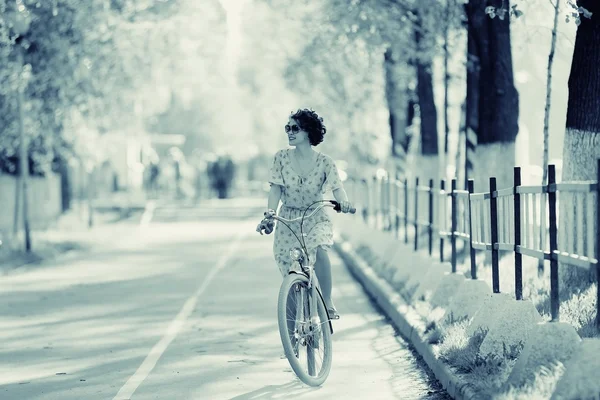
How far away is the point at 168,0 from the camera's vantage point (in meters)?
26.3

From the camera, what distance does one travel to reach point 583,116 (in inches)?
476

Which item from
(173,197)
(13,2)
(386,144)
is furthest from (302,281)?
(173,197)

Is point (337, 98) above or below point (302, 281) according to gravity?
above

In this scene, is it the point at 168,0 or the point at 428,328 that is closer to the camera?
the point at 428,328

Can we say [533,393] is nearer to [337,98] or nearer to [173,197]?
[337,98]

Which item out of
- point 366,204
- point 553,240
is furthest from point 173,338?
point 366,204

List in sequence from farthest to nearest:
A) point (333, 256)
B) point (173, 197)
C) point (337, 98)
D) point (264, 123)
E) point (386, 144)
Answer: point (264, 123) < point (173, 197) < point (386, 144) < point (337, 98) < point (333, 256)

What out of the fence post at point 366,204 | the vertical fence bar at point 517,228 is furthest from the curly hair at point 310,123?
the fence post at point 366,204

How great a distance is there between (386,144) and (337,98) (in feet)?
28.4

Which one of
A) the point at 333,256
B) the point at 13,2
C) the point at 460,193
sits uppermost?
the point at 13,2

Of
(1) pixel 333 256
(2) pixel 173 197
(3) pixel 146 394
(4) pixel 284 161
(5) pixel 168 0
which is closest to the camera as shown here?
(3) pixel 146 394

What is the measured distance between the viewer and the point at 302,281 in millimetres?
8562

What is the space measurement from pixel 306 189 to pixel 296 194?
0.26 feet

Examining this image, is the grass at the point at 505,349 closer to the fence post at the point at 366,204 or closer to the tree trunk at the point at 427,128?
the tree trunk at the point at 427,128
